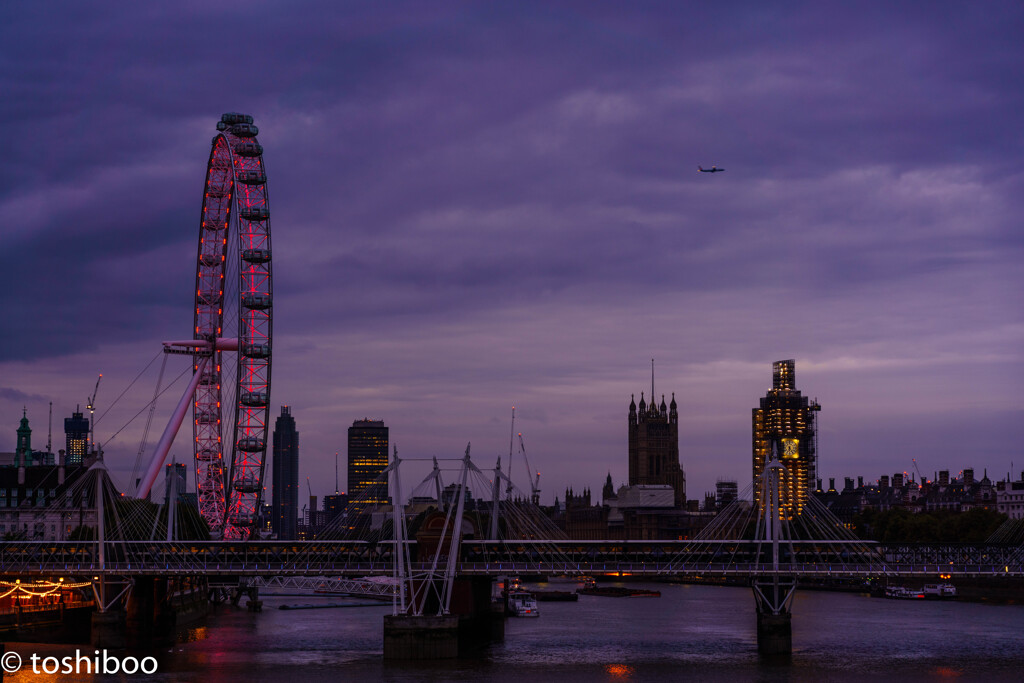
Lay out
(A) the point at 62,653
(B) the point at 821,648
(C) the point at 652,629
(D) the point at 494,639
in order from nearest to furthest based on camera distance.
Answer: (A) the point at 62,653 < (B) the point at 821,648 < (D) the point at 494,639 < (C) the point at 652,629

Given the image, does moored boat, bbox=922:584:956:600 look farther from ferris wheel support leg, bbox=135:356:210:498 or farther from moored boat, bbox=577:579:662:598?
ferris wheel support leg, bbox=135:356:210:498

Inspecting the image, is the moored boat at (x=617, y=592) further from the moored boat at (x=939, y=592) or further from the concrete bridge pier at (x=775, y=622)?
the concrete bridge pier at (x=775, y=622)

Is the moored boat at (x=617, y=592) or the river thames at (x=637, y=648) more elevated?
the river thames at (x=637, y=648)

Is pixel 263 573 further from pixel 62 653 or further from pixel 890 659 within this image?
pixel 890 659

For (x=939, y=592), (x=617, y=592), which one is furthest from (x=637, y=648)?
(x=617, y=592)

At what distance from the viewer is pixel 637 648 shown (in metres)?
82.6

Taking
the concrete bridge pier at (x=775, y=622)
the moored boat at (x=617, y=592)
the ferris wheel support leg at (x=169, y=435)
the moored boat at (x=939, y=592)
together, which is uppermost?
the ferris wheel support leg at (x=169, y=435)

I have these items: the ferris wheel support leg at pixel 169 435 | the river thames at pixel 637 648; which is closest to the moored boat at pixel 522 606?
the river thames at pixel 637 648

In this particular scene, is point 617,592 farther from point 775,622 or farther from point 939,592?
point 775,622

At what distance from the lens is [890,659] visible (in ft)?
247

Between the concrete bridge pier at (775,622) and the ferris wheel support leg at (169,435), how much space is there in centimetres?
4189

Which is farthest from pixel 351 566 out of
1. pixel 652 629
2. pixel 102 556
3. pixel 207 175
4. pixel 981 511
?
pixel 981 511

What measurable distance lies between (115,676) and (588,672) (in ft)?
74.1

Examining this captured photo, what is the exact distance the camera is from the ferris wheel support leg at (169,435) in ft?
317
